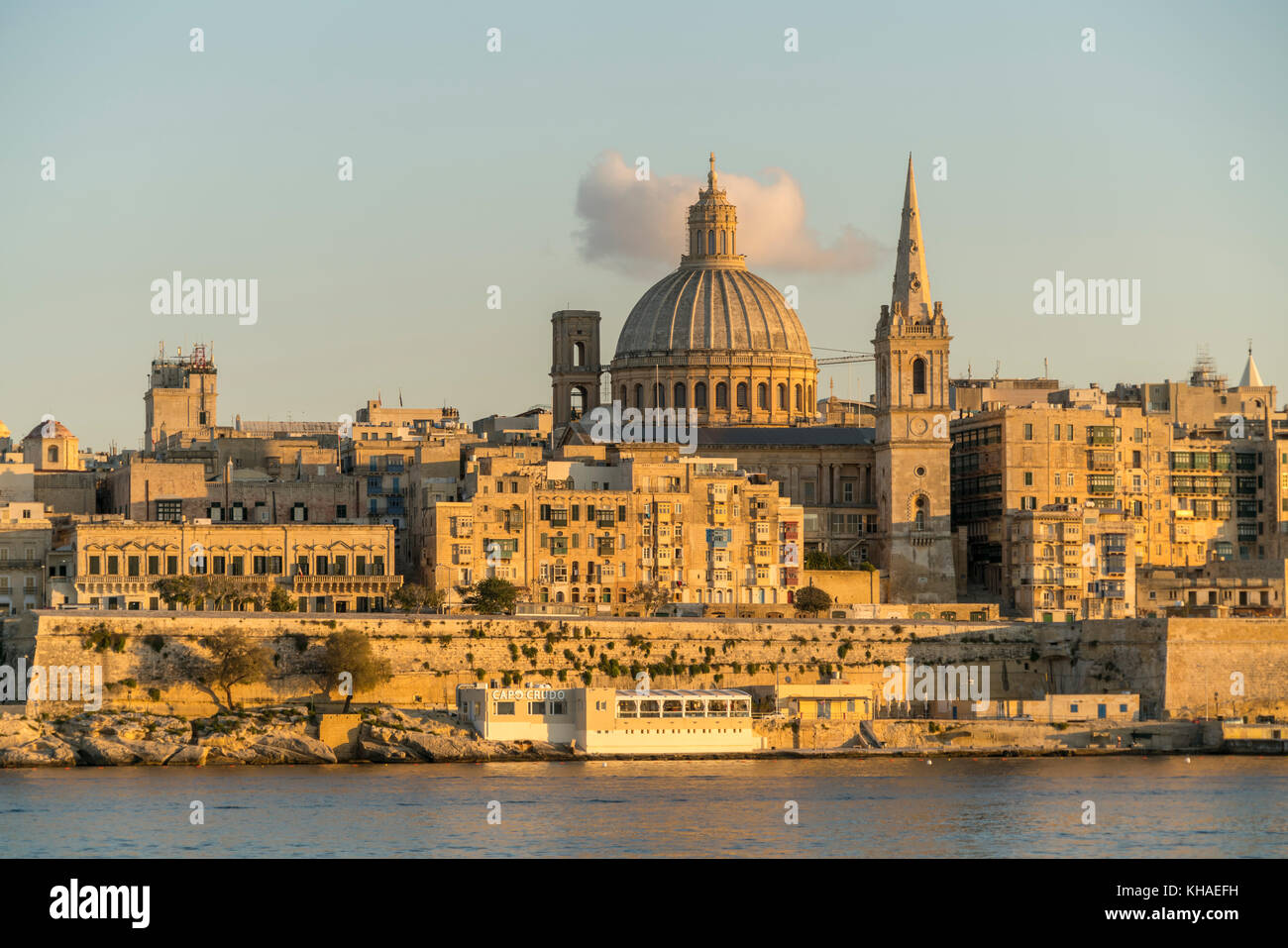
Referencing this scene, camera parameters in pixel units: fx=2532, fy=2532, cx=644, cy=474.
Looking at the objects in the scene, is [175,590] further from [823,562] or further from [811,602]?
[823,562]

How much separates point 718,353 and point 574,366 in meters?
7.13

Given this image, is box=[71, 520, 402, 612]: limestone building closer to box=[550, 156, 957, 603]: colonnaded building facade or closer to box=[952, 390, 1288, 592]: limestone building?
box=[550, 156, 957, 603]: colonnaded building facade

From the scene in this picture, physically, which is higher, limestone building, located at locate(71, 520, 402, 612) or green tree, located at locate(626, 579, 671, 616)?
limestone building, located at locate(71, 520, 402, 612)

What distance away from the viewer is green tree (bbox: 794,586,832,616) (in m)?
80.3

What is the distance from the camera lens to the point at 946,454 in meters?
89.6

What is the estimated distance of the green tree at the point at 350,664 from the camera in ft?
232

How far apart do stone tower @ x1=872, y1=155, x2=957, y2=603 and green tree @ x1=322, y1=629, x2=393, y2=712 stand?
23.0 meters

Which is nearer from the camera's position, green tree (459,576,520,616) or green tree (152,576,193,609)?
green tree (152,576,193,609)

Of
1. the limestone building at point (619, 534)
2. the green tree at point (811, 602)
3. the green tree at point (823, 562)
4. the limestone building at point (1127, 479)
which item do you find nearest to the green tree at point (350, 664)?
the limestone building at point (619, 534)

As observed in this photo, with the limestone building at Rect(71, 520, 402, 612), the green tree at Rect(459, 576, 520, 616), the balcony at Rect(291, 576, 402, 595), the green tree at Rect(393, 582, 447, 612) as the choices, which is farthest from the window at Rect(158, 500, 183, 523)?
the green tree at Rect(459, 576, 520, 616)

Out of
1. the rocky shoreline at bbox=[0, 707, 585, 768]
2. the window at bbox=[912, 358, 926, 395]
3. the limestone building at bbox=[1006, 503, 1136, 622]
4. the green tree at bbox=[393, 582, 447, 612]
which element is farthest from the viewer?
the window at bbox=[912, 358, 926, 395]

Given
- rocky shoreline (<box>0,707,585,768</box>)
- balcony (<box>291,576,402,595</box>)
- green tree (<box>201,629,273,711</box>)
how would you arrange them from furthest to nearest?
balcony (<box>291,576,402,595</box>), green tree (<box>201,629,273,711</box>), rocky shoreline (<box>0,707,585,768</box>)
